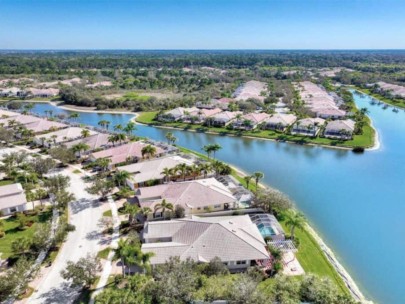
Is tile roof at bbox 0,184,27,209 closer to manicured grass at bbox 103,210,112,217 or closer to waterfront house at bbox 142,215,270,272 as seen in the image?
manicured grass at bbox 103,210,112,217

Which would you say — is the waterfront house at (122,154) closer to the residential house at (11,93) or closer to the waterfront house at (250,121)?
the waterfront house at (250,121)

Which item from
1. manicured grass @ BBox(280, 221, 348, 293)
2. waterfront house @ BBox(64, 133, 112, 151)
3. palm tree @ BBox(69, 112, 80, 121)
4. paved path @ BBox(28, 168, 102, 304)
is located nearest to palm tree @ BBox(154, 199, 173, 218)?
paved path @ BBox(28, 168, 102, 304)

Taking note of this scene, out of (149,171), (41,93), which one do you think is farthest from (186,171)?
(41,93)

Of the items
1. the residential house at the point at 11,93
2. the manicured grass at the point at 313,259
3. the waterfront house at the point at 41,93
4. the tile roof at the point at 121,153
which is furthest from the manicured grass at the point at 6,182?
the residential house at the point at 11,93

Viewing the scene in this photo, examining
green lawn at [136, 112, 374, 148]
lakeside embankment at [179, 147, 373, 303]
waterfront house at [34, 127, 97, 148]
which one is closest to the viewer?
lakeside embankment at [179, 147, 373, 303]

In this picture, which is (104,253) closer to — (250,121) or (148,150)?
(148,150)

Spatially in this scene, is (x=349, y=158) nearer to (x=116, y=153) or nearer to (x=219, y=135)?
(x=219, y=135)
